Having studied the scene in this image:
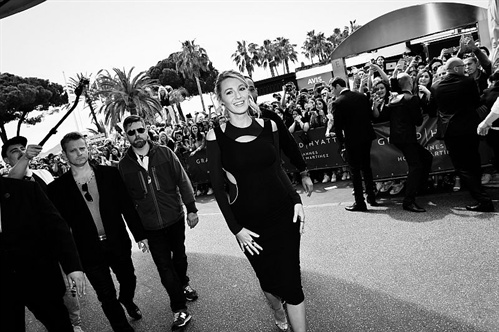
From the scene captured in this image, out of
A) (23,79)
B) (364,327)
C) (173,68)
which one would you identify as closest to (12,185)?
(364,327)

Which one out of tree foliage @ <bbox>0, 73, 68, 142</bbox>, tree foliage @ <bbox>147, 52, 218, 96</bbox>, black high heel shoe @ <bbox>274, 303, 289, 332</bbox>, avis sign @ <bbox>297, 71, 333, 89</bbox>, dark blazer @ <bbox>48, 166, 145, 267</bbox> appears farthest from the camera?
tree foliage @ <bbox>147, 52, 218, 96</bbox>

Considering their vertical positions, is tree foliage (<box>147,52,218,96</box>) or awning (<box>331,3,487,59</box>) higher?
tree foliage (<box>147,52,218,96</box>)

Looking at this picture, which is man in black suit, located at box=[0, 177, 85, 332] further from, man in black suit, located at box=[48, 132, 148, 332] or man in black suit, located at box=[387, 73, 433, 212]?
man in black suit, located at box=[387, 73, 433, 212]

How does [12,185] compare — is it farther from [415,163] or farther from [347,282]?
[415,163]

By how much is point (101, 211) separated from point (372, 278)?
2.92m

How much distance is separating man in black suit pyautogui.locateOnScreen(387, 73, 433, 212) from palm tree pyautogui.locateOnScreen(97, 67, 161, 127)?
1955 inches

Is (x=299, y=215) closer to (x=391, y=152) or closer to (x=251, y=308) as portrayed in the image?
(x=251, y=308)

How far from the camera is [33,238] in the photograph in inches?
98.1

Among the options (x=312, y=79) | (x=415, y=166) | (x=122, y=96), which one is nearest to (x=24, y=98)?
(x=122, y=96)

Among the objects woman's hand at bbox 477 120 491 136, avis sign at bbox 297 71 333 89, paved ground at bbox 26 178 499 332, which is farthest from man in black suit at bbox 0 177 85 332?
avis sign at bbox 297 71 333 89

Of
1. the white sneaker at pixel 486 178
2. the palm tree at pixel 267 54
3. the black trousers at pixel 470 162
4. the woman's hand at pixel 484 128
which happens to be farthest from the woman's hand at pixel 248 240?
the palm tree at pixel 267 54

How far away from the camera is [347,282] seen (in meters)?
3.68

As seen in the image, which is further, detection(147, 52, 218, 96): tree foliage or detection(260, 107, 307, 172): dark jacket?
detection(147, 52, 218, 96): tree foliage

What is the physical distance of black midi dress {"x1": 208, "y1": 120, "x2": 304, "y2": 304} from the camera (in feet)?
8.31
